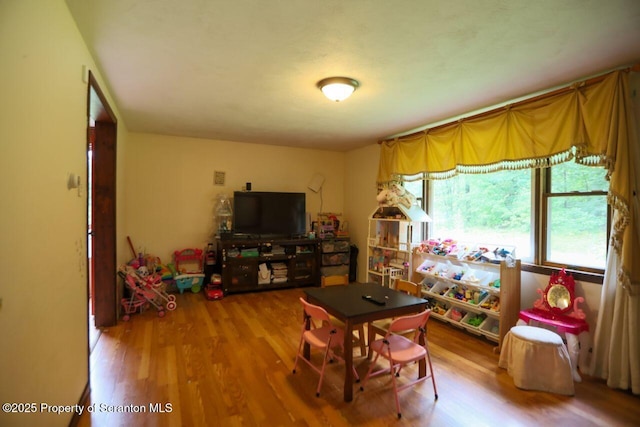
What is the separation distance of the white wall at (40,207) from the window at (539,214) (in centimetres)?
388

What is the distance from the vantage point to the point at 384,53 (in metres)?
2.25

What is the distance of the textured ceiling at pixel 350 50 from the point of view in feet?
5.82

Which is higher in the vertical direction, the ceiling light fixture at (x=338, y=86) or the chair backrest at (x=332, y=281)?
the ceiling light fixture at (x=338, y=86)

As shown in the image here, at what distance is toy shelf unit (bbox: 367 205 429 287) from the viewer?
168 inches

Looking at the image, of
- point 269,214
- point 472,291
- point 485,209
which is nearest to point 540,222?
point 485,209

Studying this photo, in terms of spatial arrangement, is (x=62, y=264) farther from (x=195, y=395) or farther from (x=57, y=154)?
(x=195, y=395)

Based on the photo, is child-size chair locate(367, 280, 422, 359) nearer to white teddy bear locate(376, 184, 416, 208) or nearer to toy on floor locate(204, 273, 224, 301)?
white teddy bear locate(376, 184, 416, 208)

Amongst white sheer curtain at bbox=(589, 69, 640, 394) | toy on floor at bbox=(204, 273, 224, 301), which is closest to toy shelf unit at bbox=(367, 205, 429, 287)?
white sheer curtain at bbox=(589, 69, 640, 394)

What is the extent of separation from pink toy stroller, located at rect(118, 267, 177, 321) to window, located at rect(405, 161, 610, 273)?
151 inches

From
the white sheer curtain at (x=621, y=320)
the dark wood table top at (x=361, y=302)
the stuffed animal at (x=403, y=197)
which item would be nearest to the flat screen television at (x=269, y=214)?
the stuffed animal at (x=403, y=197)

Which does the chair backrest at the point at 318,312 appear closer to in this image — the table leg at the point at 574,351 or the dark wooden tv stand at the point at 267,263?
the table leg at the point at 574,351

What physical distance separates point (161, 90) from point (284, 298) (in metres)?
3.17

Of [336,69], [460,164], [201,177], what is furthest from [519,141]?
[201,177]

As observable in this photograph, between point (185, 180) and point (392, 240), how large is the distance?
339cm
